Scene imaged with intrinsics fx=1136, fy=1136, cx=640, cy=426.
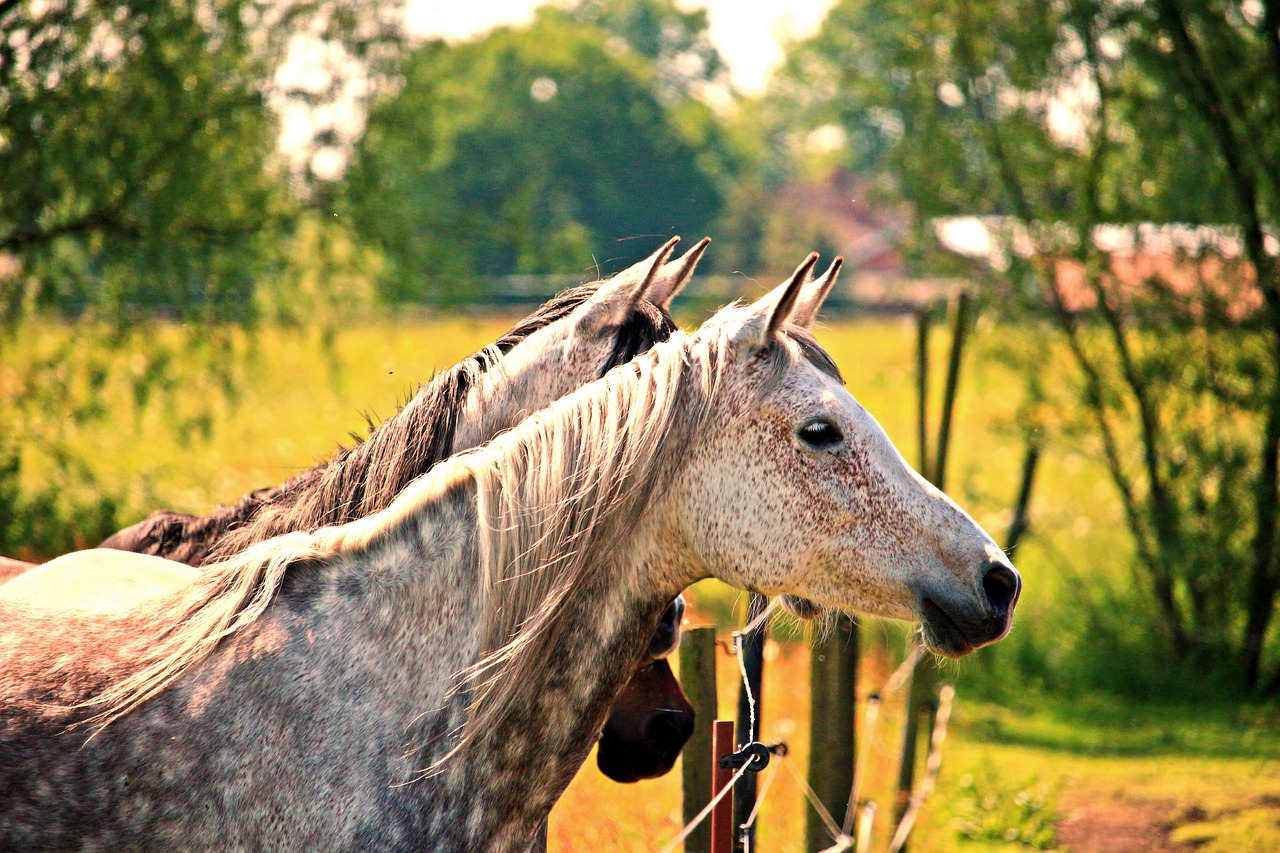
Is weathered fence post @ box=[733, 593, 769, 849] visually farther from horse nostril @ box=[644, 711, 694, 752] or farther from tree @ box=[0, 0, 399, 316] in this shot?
tree @ box=[0, 0, 399, 316]

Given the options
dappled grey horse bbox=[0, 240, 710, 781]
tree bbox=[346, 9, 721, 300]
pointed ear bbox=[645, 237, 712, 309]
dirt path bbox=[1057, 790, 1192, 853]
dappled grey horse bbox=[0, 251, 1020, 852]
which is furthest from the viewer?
tree bbox=[346, 9, 721, 300]

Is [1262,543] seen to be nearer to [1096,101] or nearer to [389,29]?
[1096,101]

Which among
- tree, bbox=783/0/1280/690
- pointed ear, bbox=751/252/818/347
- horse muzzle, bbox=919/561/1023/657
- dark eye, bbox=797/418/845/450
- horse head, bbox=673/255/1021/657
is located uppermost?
tree, bbox=783/0/1280/690

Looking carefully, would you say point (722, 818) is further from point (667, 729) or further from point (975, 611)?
point (975, 611)

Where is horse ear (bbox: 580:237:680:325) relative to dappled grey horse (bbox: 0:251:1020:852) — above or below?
above

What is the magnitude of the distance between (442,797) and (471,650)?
0.29 metres

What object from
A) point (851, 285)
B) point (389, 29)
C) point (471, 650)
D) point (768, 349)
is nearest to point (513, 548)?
point (471, 650)

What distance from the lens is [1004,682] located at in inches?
378

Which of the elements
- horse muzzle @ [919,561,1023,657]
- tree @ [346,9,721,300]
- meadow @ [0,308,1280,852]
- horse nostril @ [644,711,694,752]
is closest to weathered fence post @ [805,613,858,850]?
meadow @ [0,308,1280,852]

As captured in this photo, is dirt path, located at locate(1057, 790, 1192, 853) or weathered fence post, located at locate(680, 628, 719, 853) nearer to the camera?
weathered fence post, located at locate(680, 628, 719, 853)

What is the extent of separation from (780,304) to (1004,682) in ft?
26.8

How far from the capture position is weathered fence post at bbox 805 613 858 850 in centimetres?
463

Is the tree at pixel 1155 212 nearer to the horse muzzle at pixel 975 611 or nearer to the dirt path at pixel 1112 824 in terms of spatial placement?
the dirt path at pixel 1112 824

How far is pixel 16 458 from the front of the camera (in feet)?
31.8
